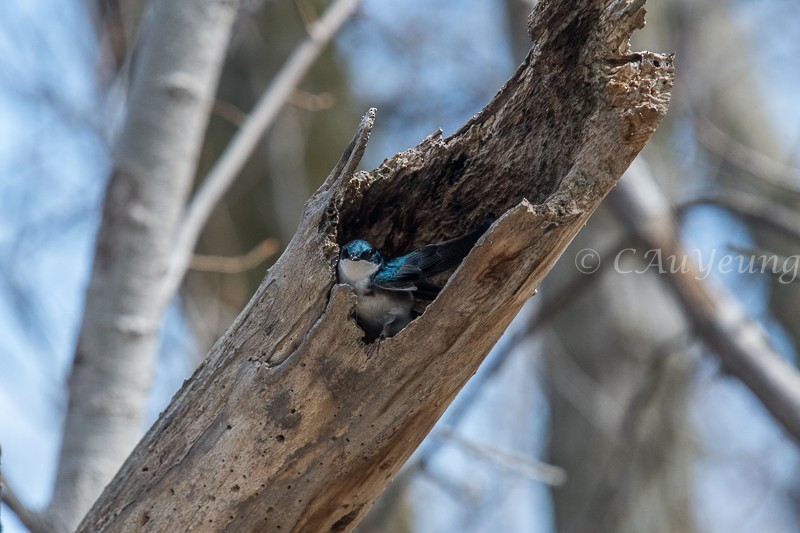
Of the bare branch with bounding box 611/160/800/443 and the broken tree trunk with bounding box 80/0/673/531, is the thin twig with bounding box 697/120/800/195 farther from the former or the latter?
the broken tree trunk with bounding box 80/0/673/531

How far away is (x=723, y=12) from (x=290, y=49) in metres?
4.07

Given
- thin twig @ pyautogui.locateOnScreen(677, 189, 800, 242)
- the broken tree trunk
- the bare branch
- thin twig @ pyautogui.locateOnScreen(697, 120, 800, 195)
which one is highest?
thin twig @ pyautogui.locateOnScreen(697, 120, 800, 195)

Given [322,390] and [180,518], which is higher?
[322,390]

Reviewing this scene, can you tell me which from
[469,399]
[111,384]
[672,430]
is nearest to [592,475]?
[672,430]

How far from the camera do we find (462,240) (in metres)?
2.40

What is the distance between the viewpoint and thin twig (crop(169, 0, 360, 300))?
3684 mm

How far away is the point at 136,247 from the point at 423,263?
1.53m

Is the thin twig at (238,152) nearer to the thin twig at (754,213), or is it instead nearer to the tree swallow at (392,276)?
the tree swallow at (392,276)

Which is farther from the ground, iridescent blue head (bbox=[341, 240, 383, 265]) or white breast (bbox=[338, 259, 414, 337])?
iridescent blue head (bbox=[341, 240, 383, 265])

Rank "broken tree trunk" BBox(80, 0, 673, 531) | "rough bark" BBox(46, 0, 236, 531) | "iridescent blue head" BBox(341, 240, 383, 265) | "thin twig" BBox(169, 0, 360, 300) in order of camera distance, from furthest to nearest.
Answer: "thin twig" BBox(169, 0, 360, 300) → "rough bark" BBox(46, 0, 236, 531) → "iridescent blue head" BBox(341, 240, 383, 265) → "broken tree trunk" BBox(80, 0, 673, 531)

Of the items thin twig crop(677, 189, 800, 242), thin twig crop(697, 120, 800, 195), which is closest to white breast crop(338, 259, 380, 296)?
thin twig crop(677, 189, 800, 242)

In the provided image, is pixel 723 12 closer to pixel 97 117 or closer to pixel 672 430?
pixel 672 430

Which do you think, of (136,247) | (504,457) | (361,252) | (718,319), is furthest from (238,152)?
(718,319)

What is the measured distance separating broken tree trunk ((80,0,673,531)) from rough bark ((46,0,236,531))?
1014 millimetres
